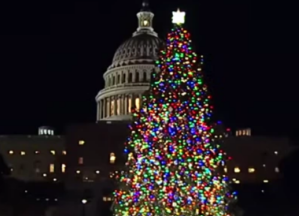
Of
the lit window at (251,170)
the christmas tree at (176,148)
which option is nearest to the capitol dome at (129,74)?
the lit window at (251,170)

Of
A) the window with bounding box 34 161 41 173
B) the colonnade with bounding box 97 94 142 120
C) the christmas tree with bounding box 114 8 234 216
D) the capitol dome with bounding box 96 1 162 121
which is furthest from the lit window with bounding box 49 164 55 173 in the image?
the christmas tree with bounding box 114 8 234 216

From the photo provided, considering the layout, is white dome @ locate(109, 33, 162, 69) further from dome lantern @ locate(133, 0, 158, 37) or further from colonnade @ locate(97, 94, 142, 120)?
colonnade @ locate(97, 94, 142, 120)

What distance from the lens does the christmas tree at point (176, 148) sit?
34719mm

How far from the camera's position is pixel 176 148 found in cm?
3522

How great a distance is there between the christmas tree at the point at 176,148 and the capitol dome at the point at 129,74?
65271 millimetres

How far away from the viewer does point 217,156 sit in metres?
35.2

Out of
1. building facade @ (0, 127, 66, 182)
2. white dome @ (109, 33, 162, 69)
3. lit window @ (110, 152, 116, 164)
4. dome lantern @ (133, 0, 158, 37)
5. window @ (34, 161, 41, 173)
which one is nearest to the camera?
lit window @ (110, 152, 116, 164)

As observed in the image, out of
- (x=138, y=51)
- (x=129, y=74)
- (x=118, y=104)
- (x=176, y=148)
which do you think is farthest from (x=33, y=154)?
(x=176, y=148)

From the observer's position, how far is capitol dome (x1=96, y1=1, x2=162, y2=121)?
104625 millimetres

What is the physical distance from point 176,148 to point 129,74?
2863 inches

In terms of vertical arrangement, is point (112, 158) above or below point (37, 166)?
below

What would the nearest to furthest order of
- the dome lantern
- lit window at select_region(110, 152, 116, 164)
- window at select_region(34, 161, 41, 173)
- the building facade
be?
lit window at select_region(110, 152, 116, 164) → the building facade → window at select_region(34, 161, 41, 173) → the dome lantern

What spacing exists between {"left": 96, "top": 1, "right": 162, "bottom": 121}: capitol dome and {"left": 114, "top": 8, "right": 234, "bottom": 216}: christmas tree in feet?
214

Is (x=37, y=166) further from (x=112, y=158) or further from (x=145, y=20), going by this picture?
(x=145, y=20)
